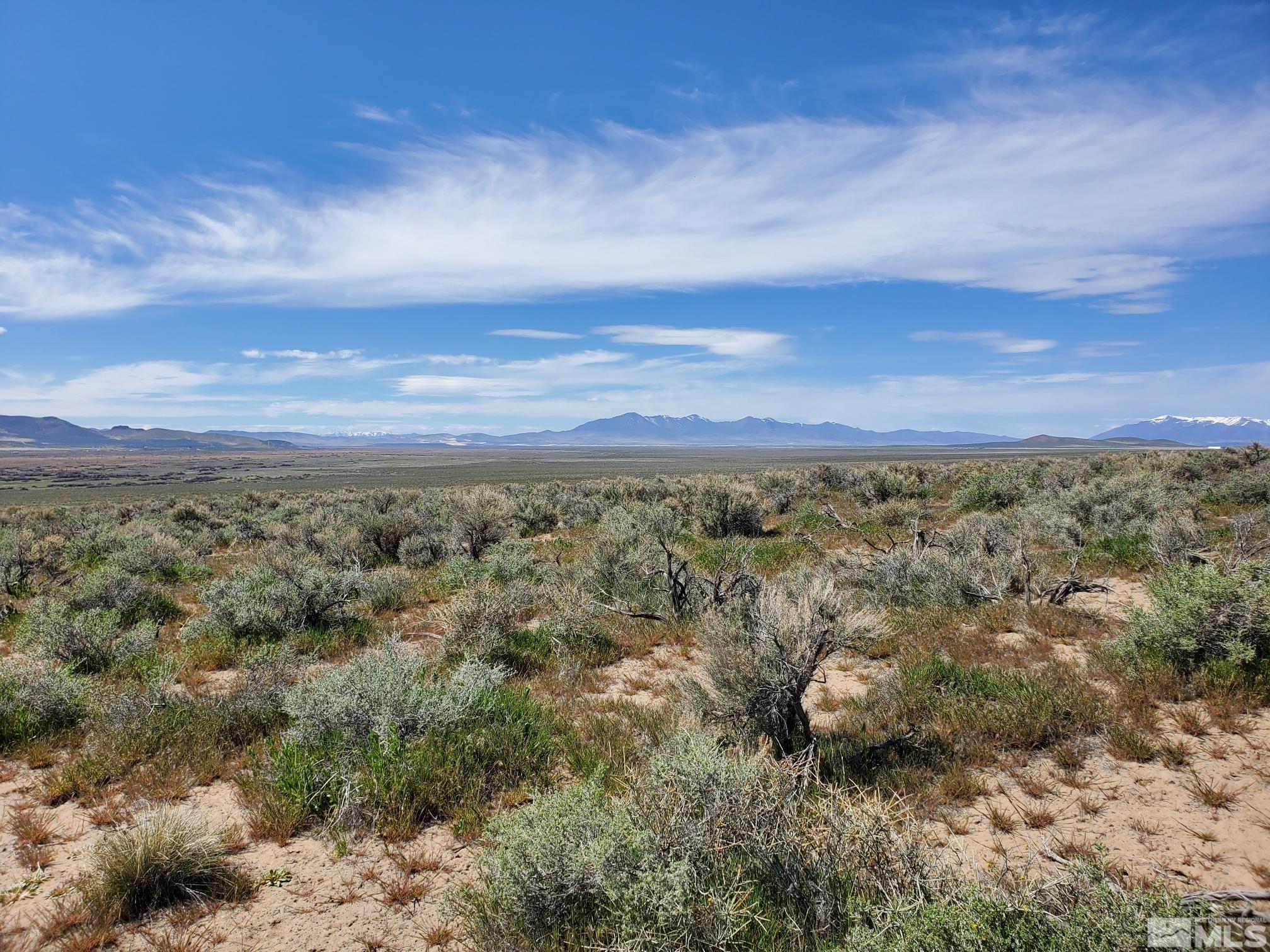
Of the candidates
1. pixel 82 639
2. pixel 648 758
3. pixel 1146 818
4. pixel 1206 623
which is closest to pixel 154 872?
pixel 648 758

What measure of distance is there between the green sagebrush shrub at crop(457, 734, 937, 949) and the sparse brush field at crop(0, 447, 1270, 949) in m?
0.02

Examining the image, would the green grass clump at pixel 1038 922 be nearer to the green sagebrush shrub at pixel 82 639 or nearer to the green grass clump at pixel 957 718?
the green grass clump at pixel 957 718

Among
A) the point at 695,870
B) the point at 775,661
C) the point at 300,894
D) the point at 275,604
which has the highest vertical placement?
the point at 775,661

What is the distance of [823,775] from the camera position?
420cm

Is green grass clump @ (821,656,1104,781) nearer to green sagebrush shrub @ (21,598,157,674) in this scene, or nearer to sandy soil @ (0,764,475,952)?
sandy soil @ (0,764,475,952)

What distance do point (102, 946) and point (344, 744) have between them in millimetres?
1526

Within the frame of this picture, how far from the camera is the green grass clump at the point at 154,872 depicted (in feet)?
10.2

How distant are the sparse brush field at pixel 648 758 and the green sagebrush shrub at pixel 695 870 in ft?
0.06

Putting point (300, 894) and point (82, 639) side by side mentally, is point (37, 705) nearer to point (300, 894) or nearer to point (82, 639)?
point (82, 639)

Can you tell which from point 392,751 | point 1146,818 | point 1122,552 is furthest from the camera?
point 1122,552

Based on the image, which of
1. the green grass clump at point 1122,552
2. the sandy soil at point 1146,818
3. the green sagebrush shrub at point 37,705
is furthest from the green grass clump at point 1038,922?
the green grass clump at point 1122,552

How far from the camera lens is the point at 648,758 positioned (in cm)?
421

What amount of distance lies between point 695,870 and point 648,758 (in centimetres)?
158

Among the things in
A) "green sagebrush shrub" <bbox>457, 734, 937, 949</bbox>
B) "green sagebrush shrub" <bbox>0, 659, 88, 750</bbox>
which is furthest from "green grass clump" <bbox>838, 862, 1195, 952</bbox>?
"green sagebrush shrub" <bbox>0, 659, 88, 750</bbox>
